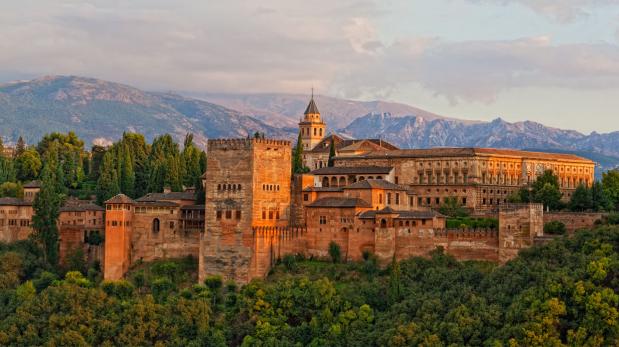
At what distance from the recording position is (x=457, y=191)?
77750 millimetres

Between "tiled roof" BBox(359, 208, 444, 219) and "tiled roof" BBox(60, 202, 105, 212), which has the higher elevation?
"tiled roof" BBox(60, 202, 105, 212)

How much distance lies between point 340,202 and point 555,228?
1337cm

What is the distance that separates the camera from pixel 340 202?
65.4 metres

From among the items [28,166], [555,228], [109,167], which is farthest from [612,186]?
[28,166]

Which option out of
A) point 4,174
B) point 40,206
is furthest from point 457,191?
point 4,174

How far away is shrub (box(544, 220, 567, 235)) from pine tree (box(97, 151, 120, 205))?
35815 millimetres

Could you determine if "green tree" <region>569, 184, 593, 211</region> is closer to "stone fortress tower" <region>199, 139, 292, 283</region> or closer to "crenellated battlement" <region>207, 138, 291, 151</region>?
"stone fortress tower" <region>199, 139, 292, 283</region>

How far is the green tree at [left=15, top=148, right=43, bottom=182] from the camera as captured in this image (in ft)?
310

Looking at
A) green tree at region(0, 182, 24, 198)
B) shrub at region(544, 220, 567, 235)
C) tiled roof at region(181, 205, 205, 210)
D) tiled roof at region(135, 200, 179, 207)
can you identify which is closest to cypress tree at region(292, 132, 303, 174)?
tiled roof at region(181, 205, 205, 210)

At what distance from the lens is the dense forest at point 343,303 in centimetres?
A: 5053

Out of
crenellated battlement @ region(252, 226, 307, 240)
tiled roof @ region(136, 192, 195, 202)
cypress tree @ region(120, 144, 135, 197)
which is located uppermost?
cypress tree @ region(120, 144, 135, 197)

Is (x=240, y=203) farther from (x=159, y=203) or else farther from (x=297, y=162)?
(x=297, y=162)

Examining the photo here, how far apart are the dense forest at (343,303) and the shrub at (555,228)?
4.26m

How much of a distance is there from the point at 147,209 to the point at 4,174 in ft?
91.3
